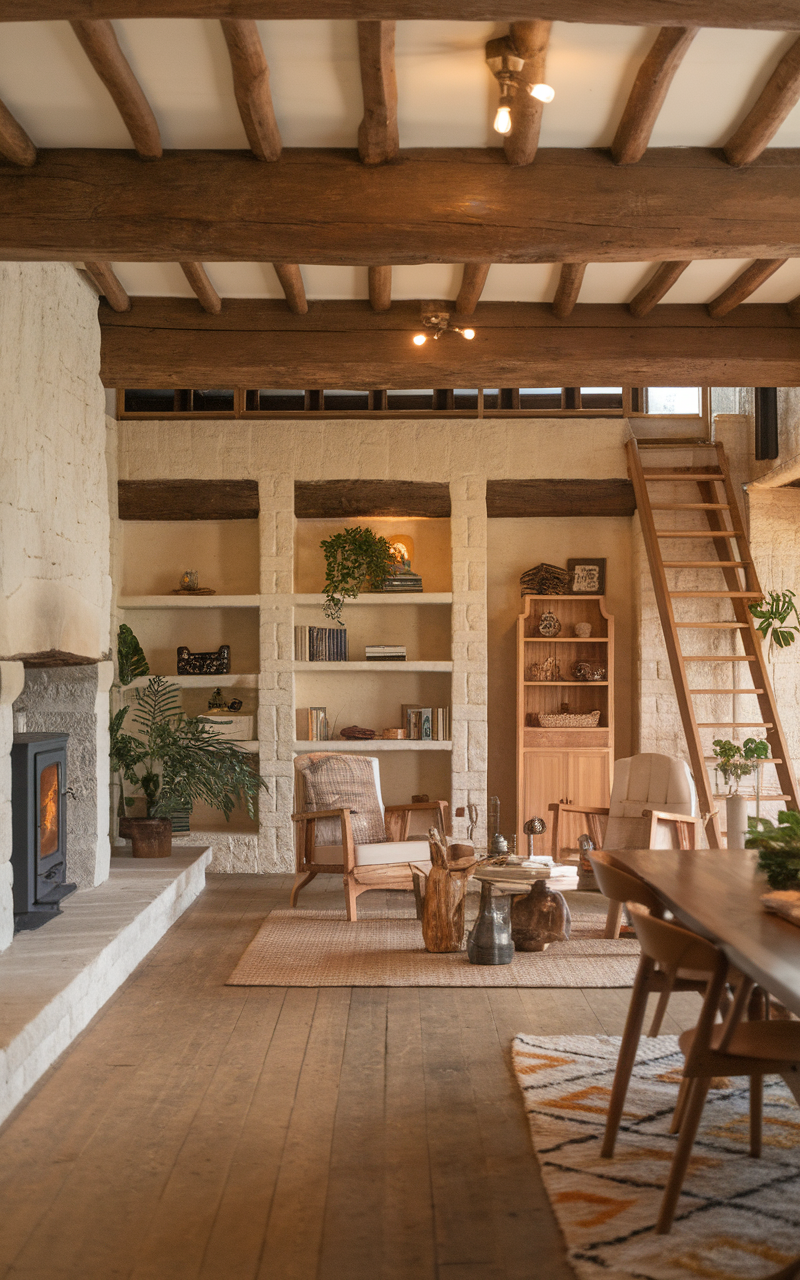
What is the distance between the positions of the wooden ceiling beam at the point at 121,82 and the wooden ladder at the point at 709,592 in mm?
4376

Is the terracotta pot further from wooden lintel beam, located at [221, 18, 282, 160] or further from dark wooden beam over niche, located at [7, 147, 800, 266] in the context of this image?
wooden lintel beam, located at [221, 18, 282, 160]

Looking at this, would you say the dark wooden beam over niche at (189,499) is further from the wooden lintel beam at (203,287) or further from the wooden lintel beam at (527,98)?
the wooden lintel beam at (527,98)

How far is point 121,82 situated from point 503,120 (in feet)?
4.02

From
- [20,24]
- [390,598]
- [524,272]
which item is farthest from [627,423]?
[20,24]

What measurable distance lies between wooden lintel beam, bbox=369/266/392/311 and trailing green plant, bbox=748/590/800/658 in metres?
3.14

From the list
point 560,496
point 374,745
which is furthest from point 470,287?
point 374,745

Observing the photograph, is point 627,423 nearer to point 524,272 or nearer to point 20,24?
point 524,272

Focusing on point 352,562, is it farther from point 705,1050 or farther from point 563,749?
point 705,1050

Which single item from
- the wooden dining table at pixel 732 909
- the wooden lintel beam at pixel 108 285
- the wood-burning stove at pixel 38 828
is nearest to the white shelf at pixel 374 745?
the wood-burning stove at pixel 38 828

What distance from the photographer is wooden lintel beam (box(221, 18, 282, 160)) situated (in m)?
3.21

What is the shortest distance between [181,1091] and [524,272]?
12.9 ft

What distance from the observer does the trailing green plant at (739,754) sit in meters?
6.80

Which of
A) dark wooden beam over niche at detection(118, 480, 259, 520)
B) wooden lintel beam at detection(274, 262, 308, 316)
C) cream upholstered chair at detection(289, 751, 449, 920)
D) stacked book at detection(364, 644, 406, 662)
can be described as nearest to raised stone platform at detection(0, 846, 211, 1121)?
cream upholstered chair at detection(289, 751, 449, 920)

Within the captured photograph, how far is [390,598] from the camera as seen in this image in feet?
25.3
